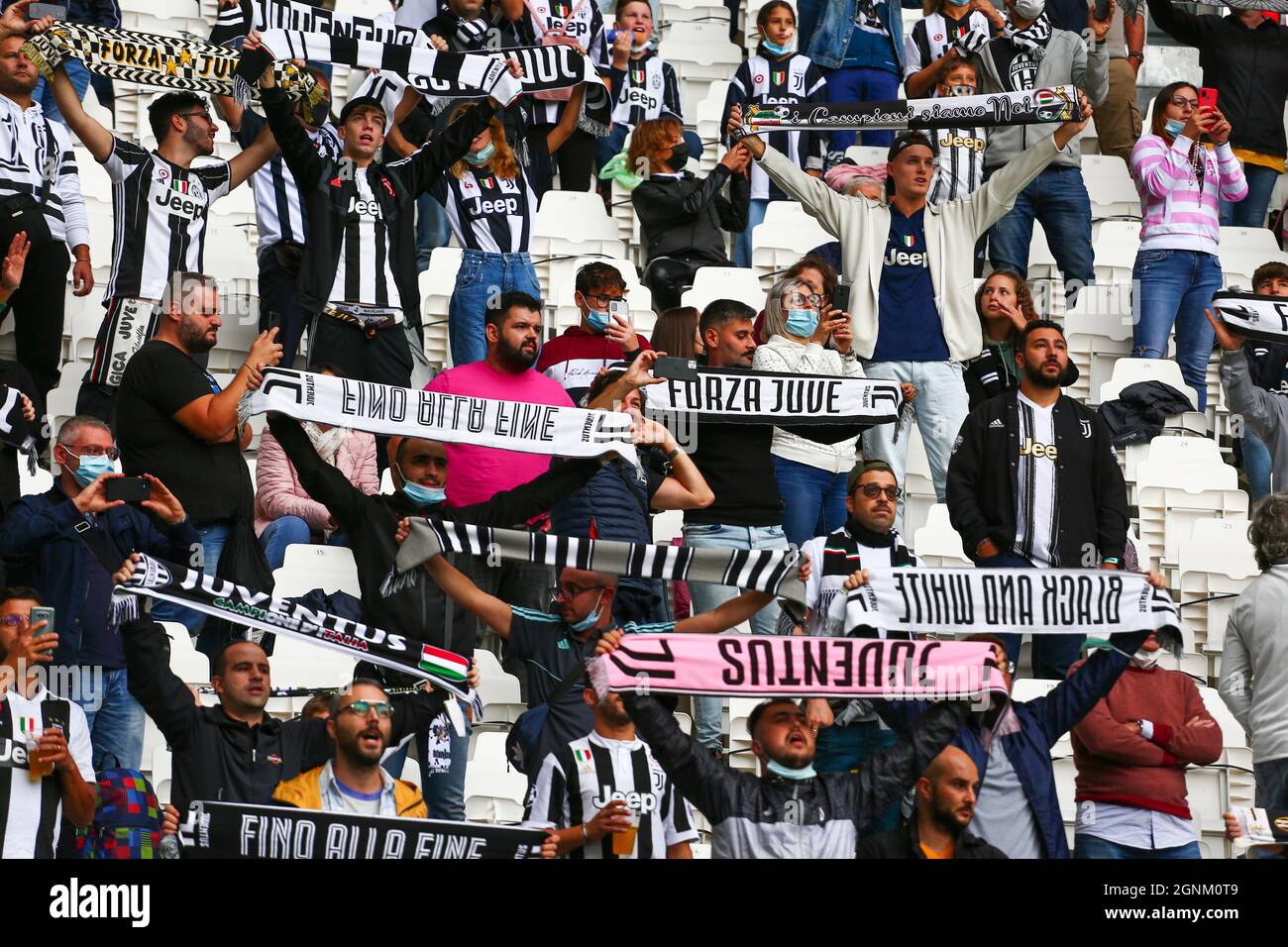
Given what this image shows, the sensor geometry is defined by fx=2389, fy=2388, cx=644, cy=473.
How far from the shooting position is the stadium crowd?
681cm

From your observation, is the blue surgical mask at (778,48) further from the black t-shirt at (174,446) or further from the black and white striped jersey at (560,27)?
the black t-shirt at (174,446)

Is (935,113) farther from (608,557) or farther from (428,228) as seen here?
(608,557)

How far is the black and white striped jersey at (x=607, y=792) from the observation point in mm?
6680

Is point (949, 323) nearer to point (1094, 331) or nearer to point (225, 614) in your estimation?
point (1094, 331)

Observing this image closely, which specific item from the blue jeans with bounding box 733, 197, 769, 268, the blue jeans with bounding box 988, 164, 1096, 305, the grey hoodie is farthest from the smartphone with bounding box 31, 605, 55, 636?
the grey hoodie

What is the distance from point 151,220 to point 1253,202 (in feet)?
17.0

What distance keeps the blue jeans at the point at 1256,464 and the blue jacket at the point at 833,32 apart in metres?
2.64

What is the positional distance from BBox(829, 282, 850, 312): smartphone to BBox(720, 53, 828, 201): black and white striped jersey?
163 centimetres

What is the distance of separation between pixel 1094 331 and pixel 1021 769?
3.76m

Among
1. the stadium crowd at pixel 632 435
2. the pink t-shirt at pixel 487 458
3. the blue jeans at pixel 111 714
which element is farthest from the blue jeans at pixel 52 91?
the blue jeans at pixel 111 714

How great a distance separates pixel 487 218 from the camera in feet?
31.6
